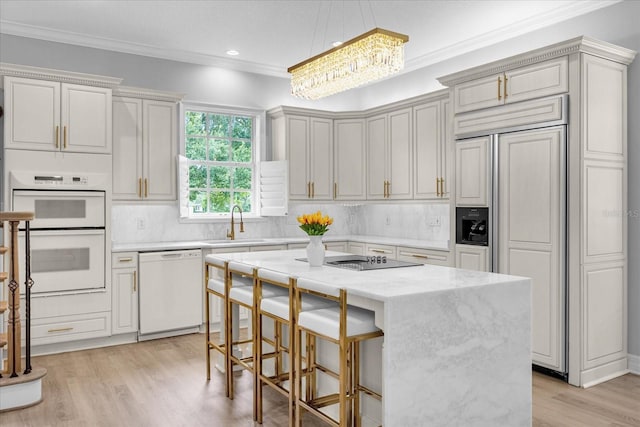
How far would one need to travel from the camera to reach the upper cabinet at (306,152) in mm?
6059

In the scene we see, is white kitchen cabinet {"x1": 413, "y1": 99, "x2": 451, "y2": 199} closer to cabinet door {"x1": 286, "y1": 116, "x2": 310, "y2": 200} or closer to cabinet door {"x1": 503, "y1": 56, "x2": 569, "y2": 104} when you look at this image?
cabinet door {"x1": 503, "y1": 56, "x2": 569, "y2": 104}

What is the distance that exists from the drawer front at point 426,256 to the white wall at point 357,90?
1499 millimetres

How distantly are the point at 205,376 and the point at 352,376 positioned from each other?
154cm

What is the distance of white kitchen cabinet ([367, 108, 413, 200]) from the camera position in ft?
18.7

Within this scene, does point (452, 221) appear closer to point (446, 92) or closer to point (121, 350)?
point (446, 92)

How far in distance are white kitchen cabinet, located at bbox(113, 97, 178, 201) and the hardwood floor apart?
1.70 meters

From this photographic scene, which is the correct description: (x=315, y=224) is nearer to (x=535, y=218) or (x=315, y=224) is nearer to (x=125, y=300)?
(x=535, y=218)

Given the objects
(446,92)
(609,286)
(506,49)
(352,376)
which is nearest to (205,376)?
(352,376)

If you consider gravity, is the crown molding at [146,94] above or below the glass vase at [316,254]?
above

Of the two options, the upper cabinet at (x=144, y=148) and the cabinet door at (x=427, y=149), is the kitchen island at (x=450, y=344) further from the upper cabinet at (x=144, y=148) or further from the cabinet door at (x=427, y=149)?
the upper cabinet at (x=144, y=148)

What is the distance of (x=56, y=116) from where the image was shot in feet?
14.8

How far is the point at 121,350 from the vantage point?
4.64 meters

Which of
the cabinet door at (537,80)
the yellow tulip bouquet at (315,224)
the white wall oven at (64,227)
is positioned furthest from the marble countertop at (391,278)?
the white wall oven at (64,227)

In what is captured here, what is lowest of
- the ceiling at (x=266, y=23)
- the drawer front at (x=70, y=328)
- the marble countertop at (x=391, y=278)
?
the drawer front at (x=70, y=328)
